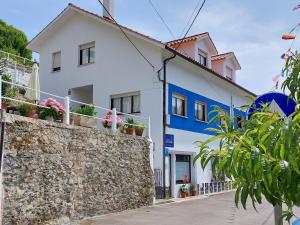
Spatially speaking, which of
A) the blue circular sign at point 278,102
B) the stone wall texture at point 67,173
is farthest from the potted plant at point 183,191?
the blue circular sign at point 278,102

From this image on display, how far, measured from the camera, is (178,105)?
19.5 m

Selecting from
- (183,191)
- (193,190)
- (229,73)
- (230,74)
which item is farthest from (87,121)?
(230,74)

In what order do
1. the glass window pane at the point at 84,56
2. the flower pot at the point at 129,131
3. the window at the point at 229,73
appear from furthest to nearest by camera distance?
the window at the point at 229,73, the glass window pane at the point at 84,56, the flower pot at the point at 129,131

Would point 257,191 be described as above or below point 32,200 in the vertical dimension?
above

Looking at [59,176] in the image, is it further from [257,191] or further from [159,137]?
[257,191]

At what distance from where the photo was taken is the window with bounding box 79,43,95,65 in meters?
20.8

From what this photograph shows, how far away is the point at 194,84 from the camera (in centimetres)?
2083

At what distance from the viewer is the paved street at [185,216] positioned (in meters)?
11.4

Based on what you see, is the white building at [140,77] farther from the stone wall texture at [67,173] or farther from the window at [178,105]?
the stone wall texture at [67,173]

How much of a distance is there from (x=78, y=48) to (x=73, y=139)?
10387 mm

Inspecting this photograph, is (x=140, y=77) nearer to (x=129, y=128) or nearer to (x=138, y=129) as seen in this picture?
(x=138, y=129)

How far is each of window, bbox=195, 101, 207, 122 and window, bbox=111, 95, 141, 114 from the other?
3775 millimetres

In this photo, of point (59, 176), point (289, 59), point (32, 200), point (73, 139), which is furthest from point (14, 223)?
point (289, 59)

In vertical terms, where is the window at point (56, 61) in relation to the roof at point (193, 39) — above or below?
below
